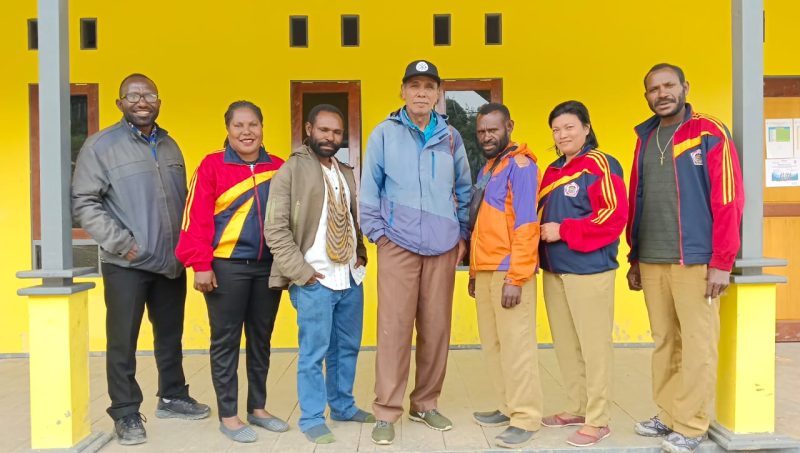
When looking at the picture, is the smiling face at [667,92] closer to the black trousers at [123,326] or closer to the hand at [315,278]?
the hand at [315,278]

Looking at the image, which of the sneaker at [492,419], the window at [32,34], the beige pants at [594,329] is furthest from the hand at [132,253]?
the window at [32,34]

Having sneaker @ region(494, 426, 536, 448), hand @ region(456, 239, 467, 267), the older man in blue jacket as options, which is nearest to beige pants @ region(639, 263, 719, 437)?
sneaker @ region(494, 426, 536, 448)

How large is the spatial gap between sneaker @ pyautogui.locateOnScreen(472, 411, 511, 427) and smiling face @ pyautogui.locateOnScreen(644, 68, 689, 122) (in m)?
1.83

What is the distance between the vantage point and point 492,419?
338cm

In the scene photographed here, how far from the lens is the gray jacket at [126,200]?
3.09 m

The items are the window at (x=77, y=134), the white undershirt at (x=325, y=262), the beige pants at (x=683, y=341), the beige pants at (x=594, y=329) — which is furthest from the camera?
the window at (x=77, y=134)

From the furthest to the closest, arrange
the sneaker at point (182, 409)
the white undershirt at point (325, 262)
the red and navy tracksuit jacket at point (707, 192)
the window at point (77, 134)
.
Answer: the window at point (77, 134)
the sneaker at point (182, 409)
the white undershirt at point (325, 262)
the red and navy tracksuit jacket at point (707, 192)

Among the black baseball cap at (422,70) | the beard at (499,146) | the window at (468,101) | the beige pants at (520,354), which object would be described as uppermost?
the window at (468,101)

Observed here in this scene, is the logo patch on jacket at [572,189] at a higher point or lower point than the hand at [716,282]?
higher

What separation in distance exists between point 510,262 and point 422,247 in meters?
0.46

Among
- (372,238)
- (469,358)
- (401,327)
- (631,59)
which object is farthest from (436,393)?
(631,59)

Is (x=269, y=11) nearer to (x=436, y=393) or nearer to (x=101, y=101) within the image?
(x=101, y=101)

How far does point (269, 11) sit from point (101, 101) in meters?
1.61

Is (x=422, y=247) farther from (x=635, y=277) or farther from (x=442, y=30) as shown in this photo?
(x=442, y=30)
